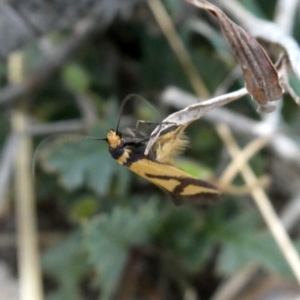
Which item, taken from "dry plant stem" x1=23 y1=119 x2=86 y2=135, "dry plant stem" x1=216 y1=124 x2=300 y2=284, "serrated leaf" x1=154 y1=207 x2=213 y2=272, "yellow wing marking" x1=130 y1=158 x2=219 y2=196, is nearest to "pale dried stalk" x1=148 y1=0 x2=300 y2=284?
"dry plant stem" x1=216 y1=124 x2=300 y2=284

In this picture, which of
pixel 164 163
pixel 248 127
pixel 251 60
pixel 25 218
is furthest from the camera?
pixel 25 218

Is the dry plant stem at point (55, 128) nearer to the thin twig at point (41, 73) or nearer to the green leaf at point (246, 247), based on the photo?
the thin twig at point (41, 73)

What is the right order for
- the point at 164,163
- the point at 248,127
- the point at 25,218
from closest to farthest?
1. the point at 164,163
2. the point at 248,127
3. the point at 25,218

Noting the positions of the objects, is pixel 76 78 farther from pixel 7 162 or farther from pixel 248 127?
pixel 248 127

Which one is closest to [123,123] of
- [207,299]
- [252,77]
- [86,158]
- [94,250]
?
[86,158]

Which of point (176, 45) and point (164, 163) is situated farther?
point (176, 45)

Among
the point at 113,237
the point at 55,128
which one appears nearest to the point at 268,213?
the point at 113,237

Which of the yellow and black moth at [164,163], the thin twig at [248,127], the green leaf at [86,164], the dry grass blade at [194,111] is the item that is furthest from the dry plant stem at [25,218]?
the dry grass blade at [194,111]
